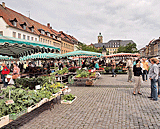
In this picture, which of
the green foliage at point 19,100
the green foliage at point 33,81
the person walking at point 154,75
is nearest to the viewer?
the green foliage at point 19,100

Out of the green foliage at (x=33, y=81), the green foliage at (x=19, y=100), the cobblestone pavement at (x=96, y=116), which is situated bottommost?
the cobblestone pavement at (x=96, y=116)

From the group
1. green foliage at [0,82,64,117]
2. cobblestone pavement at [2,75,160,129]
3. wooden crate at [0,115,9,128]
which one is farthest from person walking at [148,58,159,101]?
wooden crate at [0,115,9,128]

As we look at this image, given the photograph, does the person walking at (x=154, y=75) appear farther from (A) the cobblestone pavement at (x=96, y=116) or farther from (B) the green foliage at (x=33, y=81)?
(B) the green foliage at (x=33, y=81)

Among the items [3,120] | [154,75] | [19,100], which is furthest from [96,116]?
[154,75]

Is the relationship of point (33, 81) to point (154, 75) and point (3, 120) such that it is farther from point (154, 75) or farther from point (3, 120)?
point (154, 75)

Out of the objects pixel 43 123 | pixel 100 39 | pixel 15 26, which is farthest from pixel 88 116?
pixel 100 39

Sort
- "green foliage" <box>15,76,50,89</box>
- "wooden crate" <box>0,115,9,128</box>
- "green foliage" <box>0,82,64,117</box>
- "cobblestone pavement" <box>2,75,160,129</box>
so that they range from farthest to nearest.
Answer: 1. "green foliage" <box>15,76,50,89</box>
2. "cobblestone pavement" <box>2,75,160,129</box>
3. "green foliage" <box>0,82,64,117</box>
4. "wooden crate" <box>0,115,9,128</box>

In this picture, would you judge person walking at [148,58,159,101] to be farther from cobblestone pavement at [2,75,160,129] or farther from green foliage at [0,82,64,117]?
green foliage at [0,82,64,117]

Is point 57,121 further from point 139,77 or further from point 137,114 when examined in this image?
point 139,77

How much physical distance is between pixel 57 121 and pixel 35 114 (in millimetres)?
1084

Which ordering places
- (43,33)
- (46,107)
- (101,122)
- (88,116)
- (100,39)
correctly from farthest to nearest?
(100,39) → (43,33) → (46,107) → (88,116) → (101,122)

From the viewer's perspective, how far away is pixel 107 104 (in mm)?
6332

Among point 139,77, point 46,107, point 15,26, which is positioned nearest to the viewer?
point 46,107

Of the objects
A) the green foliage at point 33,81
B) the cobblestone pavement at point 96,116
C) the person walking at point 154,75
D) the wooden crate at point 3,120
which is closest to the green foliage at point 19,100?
the wooden crate at point 3,120
